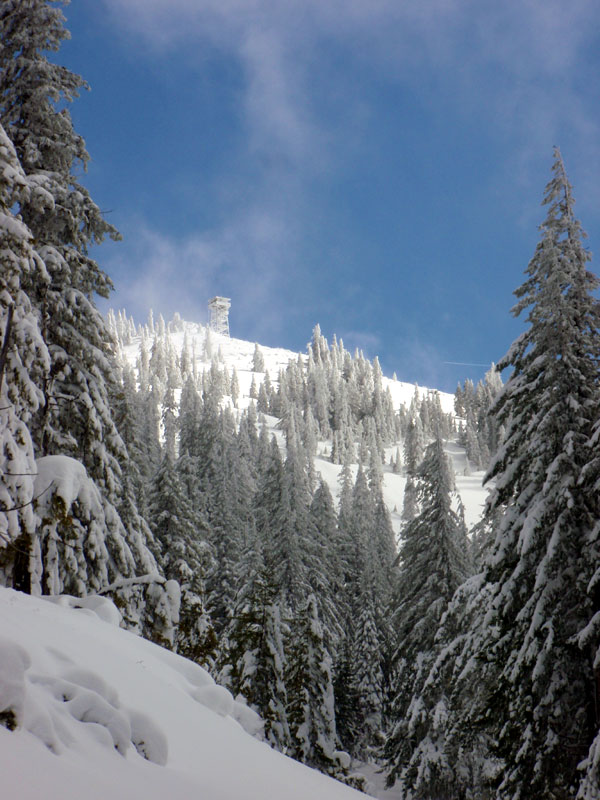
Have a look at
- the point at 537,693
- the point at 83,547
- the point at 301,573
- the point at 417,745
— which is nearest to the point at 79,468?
the point at 83,547

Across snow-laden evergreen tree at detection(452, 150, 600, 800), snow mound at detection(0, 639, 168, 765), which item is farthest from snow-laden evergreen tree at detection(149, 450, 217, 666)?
snow mound at detection(0, 639, 168, 765)

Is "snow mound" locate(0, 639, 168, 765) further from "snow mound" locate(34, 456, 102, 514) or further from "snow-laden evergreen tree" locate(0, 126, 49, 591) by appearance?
"snow mound" locate(34, 456, 102, 514)

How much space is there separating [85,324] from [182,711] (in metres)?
8.63

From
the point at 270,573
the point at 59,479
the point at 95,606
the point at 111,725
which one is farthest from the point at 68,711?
the point at 270,573

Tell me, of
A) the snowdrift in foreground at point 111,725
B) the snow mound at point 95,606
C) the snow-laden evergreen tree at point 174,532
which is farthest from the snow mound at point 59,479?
the snow-laden evergreen tree at point 174,532

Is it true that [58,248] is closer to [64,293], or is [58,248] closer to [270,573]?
[64,293]

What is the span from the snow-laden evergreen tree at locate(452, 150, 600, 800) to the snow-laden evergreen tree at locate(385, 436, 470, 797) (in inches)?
267

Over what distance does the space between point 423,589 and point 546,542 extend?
10.2 meters

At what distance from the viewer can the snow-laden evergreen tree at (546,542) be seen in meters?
10.7

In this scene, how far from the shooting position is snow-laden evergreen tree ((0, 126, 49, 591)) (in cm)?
891

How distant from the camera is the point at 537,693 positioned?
427 inches

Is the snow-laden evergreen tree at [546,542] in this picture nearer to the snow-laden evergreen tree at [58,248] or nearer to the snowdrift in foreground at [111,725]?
the snowdrift in foreground at [111,725]

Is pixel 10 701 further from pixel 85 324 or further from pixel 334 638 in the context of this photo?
pixel 334 638

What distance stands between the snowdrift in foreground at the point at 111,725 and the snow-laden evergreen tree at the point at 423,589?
45.7 ft
